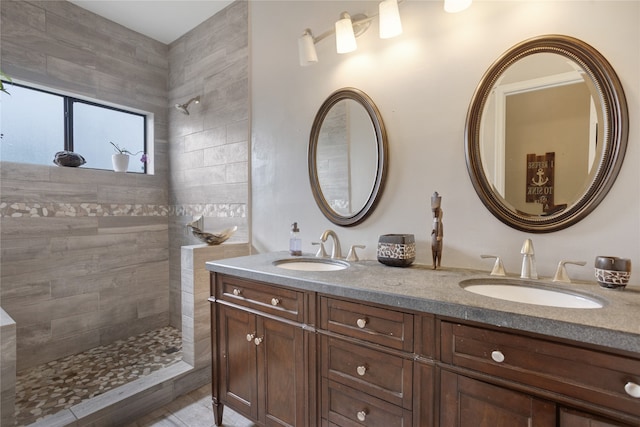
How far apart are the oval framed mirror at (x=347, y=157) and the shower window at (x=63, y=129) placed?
2.06m

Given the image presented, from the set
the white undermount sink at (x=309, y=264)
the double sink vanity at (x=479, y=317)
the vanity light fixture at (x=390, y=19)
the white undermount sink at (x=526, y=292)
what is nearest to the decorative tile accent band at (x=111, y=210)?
the white undermount sink at (x=309, y=264)

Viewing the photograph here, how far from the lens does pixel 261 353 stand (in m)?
1.41

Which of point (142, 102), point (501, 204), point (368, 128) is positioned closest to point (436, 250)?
point (501, 204)

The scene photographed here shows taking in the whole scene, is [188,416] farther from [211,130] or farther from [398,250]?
[211,130]

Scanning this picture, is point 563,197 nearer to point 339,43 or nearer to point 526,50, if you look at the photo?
point 526,50

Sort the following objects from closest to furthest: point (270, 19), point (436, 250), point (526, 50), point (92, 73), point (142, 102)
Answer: point (526, 50) < point (436, 250) < point (270, 19) < point (92, 73) < point (142, 102)

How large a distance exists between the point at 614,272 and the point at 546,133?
0.57 meters

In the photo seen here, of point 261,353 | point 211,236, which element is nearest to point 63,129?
point 211,236

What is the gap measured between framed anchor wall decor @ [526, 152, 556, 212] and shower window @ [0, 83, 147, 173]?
316 cm

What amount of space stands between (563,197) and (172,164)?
3.07 meters

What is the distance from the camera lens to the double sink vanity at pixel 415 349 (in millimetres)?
738

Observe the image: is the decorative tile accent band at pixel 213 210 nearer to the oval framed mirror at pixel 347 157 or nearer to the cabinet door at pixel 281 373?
the oval framed mirror at pixel 347 157

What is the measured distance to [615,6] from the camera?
1.10m

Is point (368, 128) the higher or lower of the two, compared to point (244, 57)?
lower
